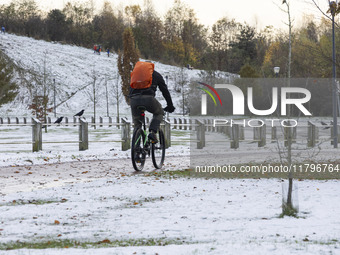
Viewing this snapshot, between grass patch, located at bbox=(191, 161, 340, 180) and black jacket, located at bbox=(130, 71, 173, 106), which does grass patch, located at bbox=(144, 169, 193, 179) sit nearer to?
grass patch, located at bbox=(191, 161, 340, 180)

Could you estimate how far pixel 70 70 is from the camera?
262 feet

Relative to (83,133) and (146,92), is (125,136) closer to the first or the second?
(83,133)

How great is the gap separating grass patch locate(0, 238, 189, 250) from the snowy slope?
59.9m

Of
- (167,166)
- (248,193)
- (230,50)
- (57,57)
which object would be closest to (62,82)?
(57,57)

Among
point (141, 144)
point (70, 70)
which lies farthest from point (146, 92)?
point (70, 70)

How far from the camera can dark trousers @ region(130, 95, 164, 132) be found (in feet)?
31.7

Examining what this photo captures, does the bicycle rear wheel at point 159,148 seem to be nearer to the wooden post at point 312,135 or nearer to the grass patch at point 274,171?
the grass patch at point 274,171

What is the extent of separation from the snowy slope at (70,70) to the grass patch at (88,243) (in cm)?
5994

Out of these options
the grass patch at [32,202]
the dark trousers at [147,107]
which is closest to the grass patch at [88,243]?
the grass patch at [32,202]

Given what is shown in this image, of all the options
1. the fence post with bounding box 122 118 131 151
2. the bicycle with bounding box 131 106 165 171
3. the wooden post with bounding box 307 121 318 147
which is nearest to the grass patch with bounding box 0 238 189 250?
the bicycle with bounding box 131 106 165 171

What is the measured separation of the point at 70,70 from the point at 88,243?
77.3 m

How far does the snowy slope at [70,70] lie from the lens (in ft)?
223

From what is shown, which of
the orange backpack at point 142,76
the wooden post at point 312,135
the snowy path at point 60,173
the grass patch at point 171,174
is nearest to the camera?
the snowy path at point 60,173

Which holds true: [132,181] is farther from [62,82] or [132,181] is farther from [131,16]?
[131,16]
